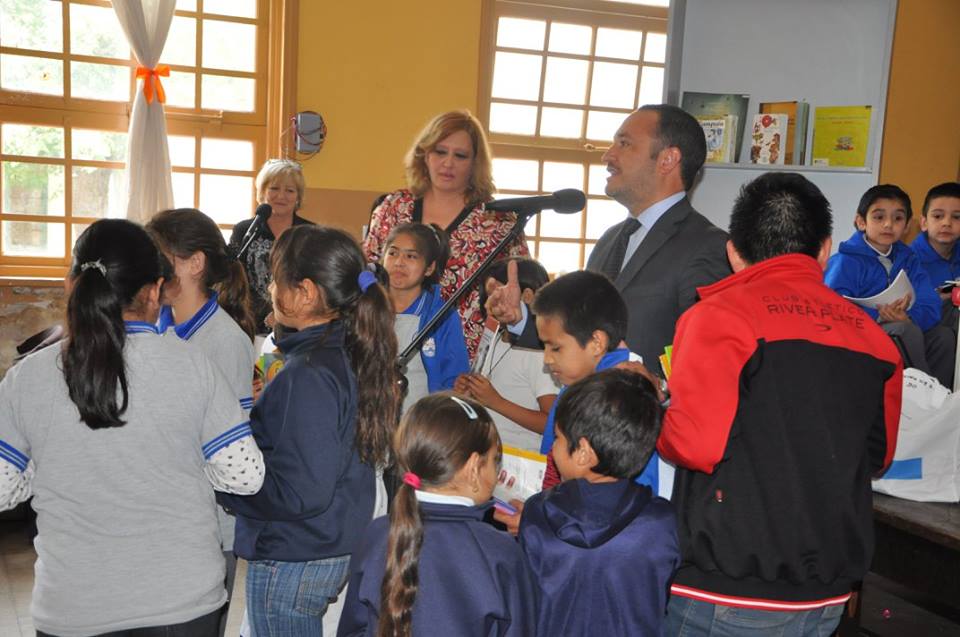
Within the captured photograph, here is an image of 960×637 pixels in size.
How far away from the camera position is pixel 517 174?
6.24 metres

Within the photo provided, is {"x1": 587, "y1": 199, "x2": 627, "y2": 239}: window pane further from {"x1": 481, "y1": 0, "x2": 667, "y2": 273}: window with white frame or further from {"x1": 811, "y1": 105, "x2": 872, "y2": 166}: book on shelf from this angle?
{"x1": 811, "y1": 105, "x2": 872, "y2": 166}: book on shelf

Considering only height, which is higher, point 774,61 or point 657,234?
point 774,61

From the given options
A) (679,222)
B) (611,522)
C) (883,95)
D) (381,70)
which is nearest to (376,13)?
(381,70)

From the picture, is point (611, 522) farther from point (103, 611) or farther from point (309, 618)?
point (103, 611)

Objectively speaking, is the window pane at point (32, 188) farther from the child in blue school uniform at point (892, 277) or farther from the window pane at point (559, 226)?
the child in blue school uniform at point (892, 277)

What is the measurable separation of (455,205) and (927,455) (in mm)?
1775

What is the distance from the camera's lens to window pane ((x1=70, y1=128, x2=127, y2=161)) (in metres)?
5.39

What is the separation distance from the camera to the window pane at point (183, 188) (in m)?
5.61

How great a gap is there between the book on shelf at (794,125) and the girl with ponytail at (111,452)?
8.54ft

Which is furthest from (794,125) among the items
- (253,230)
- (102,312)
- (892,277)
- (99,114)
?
(99,114)

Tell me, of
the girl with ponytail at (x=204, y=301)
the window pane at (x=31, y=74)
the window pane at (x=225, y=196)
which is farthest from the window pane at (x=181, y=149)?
the girl with ponytail at (x=204, y=301)

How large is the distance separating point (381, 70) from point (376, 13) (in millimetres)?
339

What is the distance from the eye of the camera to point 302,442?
1750 mm

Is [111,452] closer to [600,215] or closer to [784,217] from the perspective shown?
[784,217]
